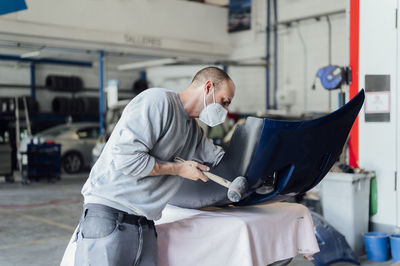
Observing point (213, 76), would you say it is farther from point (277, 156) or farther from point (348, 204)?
point (348, 204)

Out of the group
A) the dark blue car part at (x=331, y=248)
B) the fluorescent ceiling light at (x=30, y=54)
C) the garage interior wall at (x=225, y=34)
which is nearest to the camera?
the dark blue car part at (x=331, y=248)

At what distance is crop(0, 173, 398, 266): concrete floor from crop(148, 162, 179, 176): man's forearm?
7.45ft

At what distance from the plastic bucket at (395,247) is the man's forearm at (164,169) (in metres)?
2.62

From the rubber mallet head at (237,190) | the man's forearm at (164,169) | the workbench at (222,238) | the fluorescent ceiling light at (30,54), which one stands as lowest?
the workbench at (222,238)

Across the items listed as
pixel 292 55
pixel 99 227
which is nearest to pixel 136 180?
pixel 99 227

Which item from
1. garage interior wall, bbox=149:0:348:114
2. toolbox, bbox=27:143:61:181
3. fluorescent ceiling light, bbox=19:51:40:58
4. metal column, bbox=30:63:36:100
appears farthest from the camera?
metal column, bbox=30:63:36:100

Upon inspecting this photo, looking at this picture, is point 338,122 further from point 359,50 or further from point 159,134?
point 359,50

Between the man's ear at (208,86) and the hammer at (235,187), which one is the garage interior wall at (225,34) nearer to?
the man's ear at (208,86)

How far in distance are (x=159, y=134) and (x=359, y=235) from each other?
2.78m

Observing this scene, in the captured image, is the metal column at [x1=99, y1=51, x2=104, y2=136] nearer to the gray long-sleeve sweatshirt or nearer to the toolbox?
the toolbox

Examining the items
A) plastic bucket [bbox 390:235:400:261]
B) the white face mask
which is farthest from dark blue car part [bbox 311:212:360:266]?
the white face mask

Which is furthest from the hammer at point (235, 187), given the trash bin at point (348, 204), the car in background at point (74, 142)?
the car in background at point (74, 142)

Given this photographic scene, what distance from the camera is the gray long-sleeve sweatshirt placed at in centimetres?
164

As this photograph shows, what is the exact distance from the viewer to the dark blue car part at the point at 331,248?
11.6 ft
